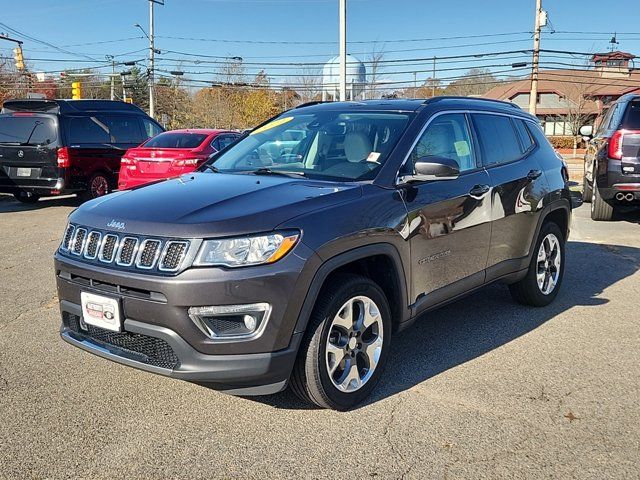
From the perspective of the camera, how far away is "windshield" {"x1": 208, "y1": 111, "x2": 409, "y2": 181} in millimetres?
3920

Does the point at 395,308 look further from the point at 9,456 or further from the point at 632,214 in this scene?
the point at 632,214

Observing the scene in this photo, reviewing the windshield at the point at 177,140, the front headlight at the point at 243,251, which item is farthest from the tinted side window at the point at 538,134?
the windshield at the point at 177,140

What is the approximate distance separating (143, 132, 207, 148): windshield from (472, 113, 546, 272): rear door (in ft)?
23.7

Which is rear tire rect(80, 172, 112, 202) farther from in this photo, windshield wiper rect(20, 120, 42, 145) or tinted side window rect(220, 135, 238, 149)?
tinted side window rect(220, 135, 238, 149)

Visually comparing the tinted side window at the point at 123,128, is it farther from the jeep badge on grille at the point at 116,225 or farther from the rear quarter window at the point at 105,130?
the jeep badge on grille at the point at 116,225

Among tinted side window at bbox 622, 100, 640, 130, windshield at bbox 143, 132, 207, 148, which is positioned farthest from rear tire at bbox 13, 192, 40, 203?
tinted side window at bbox 622, 100, 640, 130

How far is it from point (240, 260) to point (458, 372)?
6.05ft

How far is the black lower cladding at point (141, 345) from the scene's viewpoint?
3.06m

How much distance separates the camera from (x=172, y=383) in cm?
382

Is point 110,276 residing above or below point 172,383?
above

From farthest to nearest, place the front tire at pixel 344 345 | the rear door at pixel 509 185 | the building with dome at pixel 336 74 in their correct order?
the building with dome at pixel 336 74 → the rear door at pixel 509 185 → the front tire at pixel 344 345

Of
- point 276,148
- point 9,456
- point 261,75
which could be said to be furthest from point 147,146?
point 261,75

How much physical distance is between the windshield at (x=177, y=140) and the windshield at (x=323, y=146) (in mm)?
6722

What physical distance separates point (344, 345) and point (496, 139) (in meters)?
2.39
